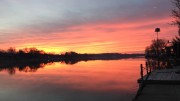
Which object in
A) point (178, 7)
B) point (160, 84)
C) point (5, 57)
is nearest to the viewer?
point (160, 84)

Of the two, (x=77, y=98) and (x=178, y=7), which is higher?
(x=178, y=7)

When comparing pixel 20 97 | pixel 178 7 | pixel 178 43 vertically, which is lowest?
pixel 20 97

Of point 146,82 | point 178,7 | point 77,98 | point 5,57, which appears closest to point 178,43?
point 178,7

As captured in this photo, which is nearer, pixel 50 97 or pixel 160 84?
pixel 160 84

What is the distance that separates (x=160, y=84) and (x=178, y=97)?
18.3 ft

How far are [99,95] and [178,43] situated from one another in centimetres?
1572

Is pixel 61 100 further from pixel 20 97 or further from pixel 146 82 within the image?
pixel 146 82

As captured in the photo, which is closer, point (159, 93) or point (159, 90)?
point (159, 93)

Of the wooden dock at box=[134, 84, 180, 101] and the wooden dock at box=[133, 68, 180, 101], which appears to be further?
the wooden dock at box=[133, 68, 180, 101]

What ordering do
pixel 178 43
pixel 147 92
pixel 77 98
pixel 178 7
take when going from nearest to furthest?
pixel 147 92 < pixel 77 98 < pixel 178 7 < pixel 178 43

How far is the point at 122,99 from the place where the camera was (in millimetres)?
20812

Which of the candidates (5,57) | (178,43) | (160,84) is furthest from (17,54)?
Result: (160,84)

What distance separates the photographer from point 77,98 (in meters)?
22.2

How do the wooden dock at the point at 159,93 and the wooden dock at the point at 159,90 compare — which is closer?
the wooden dock at the point at 159,93
